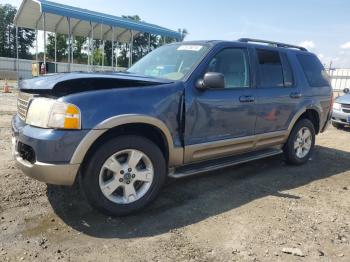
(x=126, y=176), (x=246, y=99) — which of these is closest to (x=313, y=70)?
(x=246, y=99)

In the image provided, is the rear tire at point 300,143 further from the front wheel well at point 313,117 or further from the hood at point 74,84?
the hood at point 74,84

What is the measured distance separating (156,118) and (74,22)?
18711 millimetres

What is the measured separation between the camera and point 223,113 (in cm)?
448

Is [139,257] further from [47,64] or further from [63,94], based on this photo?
[47,64]

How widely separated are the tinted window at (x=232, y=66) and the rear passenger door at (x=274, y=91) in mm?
254

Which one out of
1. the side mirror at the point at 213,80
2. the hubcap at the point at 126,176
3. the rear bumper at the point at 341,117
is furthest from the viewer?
the rear bumper at the point at 341,117

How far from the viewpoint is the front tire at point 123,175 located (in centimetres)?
346

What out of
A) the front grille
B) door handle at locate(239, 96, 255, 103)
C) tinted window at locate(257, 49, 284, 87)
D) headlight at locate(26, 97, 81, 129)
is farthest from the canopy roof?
headlight at locate(26, 97, 81, 129)

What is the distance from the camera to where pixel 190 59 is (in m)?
4.48

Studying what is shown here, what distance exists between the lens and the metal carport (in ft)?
55.5

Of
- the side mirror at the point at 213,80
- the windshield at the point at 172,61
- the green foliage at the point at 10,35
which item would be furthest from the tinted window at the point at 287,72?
the green foliage at the point at 10,35

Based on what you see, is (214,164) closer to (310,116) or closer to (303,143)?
(303,143)

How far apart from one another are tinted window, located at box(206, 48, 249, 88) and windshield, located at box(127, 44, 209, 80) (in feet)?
0.73

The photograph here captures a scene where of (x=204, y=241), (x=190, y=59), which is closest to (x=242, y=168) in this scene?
(x=190, y=59)
